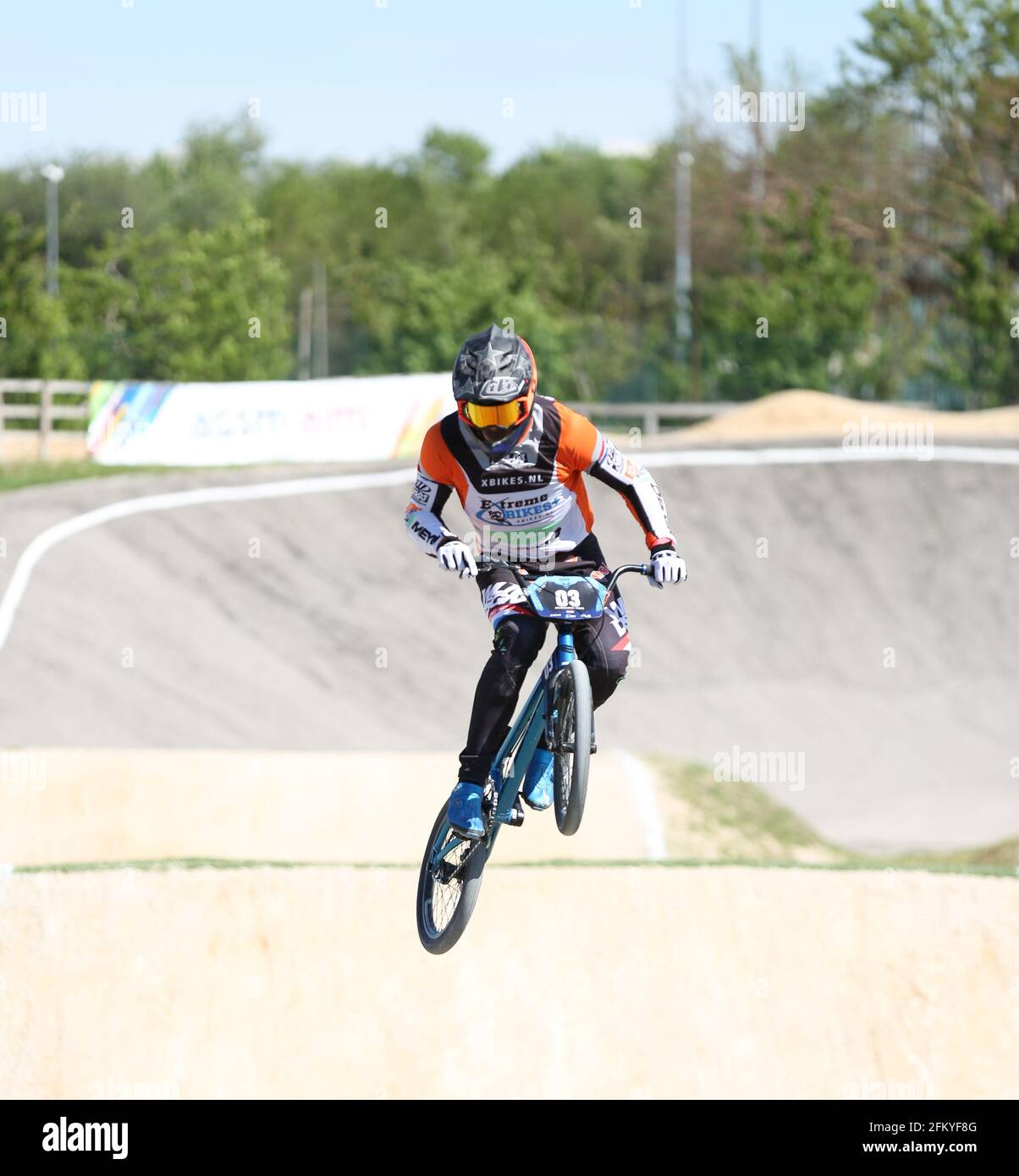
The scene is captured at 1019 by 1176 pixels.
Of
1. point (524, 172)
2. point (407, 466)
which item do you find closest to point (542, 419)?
point (407, 466)

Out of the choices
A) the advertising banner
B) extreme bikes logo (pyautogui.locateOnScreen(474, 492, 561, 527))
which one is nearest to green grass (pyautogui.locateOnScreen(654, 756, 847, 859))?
extreme bikes logo (pyautogui.locateOnScreen(474, 492, 561, 527))

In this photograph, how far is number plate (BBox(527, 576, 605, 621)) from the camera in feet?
26.1

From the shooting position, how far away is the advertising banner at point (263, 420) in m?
37.9

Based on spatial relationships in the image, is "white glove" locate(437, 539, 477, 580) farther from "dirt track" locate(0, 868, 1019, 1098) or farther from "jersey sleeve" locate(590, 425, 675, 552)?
"dirt track" locate(0, 868, 1019, 1098)

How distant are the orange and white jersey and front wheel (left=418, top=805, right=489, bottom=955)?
1730 mm

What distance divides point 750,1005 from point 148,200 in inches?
2937

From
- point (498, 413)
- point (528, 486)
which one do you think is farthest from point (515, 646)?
point (498, 413)

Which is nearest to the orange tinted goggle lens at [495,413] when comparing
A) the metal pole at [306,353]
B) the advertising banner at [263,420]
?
the advertising banner at [263,420]

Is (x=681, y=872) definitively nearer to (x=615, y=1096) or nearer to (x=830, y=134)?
(x=615, y=1096)

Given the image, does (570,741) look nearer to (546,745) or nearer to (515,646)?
(546,745)

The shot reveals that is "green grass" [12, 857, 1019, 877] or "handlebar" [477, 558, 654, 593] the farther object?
"green grass" [12, 857, 1019, 877]

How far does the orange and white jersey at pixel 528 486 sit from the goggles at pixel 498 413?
34cm

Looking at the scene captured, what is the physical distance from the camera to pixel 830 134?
267 feet
